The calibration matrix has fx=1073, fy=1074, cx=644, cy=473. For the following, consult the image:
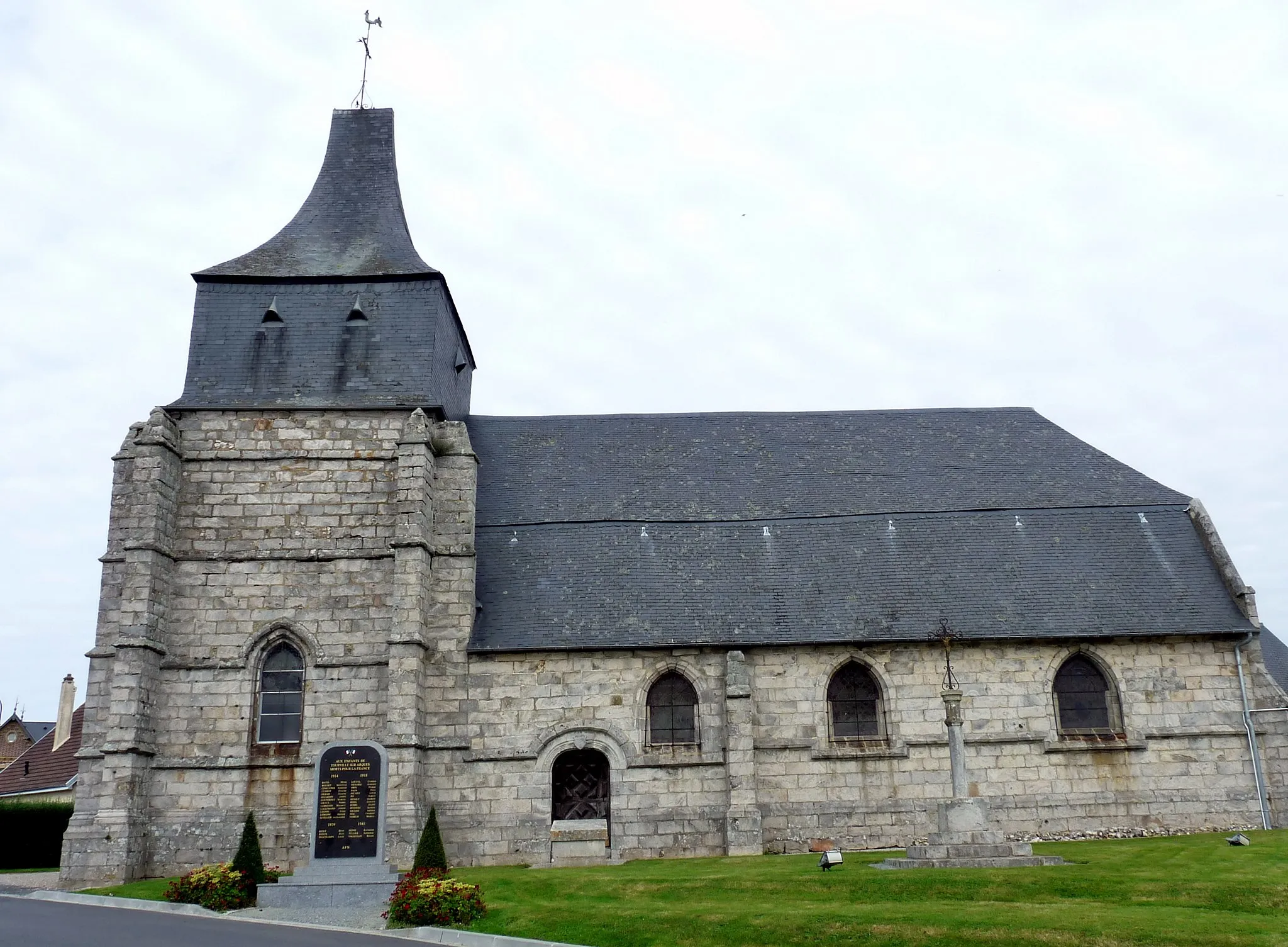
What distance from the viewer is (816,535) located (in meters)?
25.1

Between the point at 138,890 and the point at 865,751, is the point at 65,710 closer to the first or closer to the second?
the point at 138,890

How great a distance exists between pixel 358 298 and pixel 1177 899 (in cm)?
2044

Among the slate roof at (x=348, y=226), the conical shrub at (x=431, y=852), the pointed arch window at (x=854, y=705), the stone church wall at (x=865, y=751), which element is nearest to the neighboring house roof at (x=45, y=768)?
the slate roof at (x=348, y=226)

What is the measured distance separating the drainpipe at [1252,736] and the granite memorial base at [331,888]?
17.2 meters

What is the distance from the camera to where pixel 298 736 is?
21781mm

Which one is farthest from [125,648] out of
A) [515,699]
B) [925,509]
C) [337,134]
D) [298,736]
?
[925,509]

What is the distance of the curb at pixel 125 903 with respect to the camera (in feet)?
52.9

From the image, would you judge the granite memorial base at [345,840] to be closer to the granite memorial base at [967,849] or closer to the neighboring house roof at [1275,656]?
the granite memorial base at [967,849]

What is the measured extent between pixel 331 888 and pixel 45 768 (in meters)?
24.1

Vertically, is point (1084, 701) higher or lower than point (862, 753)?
higher

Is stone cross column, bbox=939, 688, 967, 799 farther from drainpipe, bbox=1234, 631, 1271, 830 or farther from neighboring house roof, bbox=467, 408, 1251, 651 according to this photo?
drainpipe, bbox=1234, 631, 1271, 830

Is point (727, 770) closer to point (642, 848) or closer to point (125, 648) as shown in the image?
point (642, 848)

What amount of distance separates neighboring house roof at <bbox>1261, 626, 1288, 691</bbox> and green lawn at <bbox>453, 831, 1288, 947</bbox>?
23.6ft

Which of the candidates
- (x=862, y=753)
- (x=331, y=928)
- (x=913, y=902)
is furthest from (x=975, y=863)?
(x=331, y=928)
